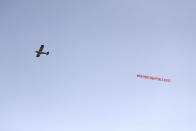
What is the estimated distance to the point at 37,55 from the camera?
6869 centimetres

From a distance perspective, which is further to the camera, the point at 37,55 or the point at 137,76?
the point at 37,55

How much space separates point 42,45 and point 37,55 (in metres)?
5.20

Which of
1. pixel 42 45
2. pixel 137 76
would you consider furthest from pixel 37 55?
pixel 137 76

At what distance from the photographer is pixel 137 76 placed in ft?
202

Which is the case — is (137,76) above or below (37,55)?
below

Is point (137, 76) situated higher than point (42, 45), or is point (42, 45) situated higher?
point (42, 45)

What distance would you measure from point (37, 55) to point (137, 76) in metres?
36.8

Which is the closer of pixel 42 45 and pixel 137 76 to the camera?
pixel 137 76

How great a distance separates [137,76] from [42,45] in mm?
34675

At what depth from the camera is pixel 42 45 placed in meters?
65.8

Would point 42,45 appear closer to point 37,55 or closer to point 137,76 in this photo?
point 37,55
